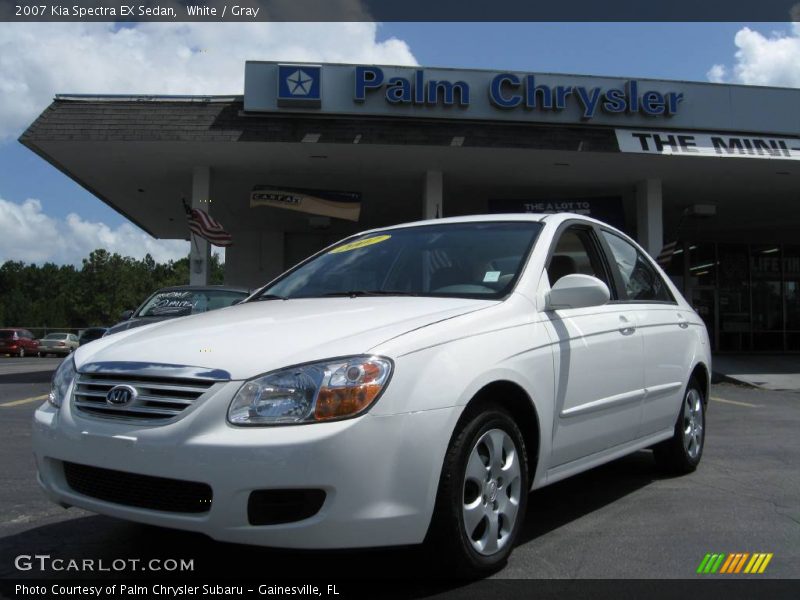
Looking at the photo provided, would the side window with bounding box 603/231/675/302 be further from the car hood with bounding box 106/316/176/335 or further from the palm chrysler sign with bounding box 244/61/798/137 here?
the palm chrysler sign with bounding box 244/61/798/137

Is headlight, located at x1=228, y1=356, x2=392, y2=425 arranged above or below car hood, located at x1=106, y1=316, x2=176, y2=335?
below

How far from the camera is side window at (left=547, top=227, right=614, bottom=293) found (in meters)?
4.07

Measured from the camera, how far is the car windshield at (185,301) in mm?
9336

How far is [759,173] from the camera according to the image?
15.7 metres

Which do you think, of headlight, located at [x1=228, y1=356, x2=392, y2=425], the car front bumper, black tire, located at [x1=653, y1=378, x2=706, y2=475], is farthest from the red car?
headlight, located at [x1=228, y1=356, x2=392, y2=425]

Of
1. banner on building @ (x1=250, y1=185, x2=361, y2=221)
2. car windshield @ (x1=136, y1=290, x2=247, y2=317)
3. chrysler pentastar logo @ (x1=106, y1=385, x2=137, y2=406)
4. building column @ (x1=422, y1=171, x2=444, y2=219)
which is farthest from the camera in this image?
banner on building @ (x1=250, y1=185, x2=361, y2=221)

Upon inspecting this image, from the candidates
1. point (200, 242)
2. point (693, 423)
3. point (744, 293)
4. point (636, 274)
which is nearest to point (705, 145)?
point (693, 423)

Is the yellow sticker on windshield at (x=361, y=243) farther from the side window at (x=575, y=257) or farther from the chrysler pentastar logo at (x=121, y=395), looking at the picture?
the chrysler pentastar logo at (x=121, y=395)

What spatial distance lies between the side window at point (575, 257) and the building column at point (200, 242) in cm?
1234

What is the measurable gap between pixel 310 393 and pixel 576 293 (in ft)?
5.11

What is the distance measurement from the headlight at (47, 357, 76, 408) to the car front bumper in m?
0.54

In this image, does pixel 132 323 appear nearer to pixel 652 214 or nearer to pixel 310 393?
pixel 310 393

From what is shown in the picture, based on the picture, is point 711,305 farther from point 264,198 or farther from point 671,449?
point 671,449

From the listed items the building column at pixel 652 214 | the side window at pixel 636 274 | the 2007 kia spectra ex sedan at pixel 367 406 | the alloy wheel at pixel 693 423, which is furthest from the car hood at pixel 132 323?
the building column at pixel 652 214
